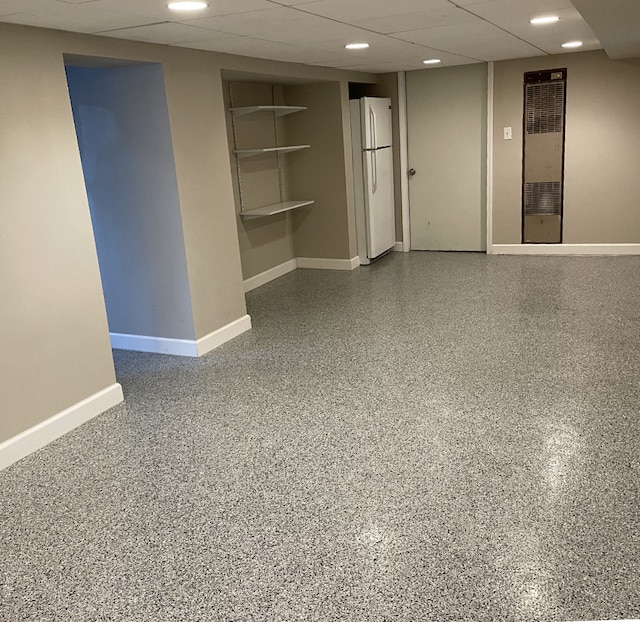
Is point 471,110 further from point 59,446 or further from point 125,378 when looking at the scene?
point 59,446

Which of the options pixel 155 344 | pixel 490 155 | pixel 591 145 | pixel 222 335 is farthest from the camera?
pixel 490 155

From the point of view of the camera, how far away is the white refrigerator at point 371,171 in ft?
22.3

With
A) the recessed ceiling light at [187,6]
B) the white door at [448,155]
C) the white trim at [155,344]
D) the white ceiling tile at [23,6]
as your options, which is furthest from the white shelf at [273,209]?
the white ceiling tile at [23,6]

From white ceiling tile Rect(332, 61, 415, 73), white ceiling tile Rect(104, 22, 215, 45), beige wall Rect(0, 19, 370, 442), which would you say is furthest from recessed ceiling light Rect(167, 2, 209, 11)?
white ceiling tile Rect(332, 61, 415, 73)

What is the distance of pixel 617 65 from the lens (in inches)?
255

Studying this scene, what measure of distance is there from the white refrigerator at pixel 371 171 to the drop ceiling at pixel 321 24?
4.60ft

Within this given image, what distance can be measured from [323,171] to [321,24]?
130 inches

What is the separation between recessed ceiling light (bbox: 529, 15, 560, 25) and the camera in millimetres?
4008

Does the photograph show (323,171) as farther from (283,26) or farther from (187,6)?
(187,6)

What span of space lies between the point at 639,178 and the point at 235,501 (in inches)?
228

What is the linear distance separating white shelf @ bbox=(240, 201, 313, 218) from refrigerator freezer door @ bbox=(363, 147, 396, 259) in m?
0.67

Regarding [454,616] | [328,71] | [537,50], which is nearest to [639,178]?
[537,50]

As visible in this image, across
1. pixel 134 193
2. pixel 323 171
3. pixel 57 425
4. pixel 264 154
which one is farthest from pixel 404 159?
pixel 57 425

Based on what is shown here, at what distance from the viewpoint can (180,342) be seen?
4621 mm
